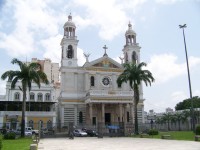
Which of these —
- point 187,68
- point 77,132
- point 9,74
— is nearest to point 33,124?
point 77,132

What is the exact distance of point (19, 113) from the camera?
195 feet

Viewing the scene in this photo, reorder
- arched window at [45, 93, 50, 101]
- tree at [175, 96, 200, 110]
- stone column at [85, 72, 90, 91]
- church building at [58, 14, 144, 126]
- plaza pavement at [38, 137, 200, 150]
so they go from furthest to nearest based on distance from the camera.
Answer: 1. tree at [175, 96, 200, 110]
2. arched window at [45, 93, 50, 101]
3. stone column at [85, 72, 90, 91]
4. church building at [58, 14, 144, 126]
5. plaza pavement at [38, 137, 200, 150]

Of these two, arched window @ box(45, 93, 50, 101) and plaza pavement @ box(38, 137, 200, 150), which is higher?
arched window @ box(45, 93, 50, 101)

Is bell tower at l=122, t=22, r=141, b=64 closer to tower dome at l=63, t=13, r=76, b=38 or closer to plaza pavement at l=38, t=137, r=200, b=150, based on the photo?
tower dome at l=63, t=13, r=76, b=38

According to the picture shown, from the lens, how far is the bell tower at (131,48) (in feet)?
218

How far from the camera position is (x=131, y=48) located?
66.7 m

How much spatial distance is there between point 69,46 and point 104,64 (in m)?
8.84

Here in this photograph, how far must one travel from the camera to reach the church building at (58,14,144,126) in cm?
5647

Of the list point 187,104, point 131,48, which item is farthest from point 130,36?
point 187,104

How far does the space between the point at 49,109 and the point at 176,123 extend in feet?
142

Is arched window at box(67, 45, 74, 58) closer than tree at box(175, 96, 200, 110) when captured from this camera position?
Yes

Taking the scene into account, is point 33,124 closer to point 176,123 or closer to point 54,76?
point 176,123

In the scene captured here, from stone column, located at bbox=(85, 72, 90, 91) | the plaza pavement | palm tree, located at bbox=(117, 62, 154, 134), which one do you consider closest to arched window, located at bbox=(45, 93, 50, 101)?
stone column, located at bbox=(85, 72, 90, 91)

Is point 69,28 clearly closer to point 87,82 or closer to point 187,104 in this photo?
point 87,82
